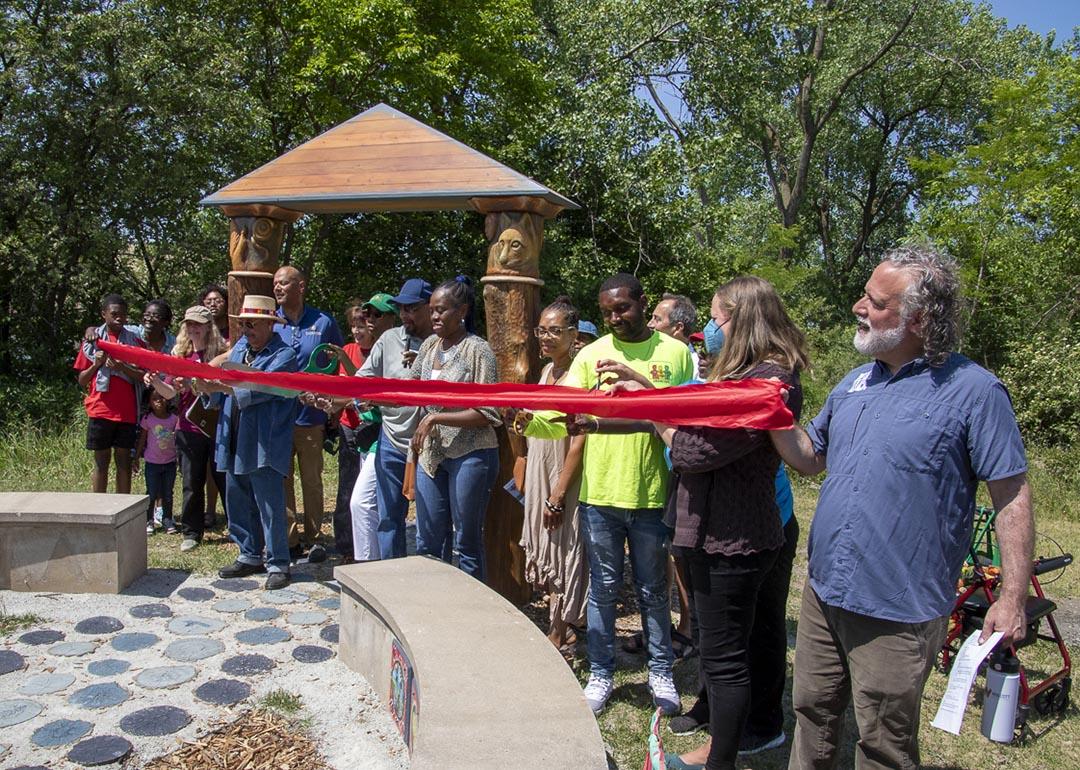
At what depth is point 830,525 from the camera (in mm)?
2592

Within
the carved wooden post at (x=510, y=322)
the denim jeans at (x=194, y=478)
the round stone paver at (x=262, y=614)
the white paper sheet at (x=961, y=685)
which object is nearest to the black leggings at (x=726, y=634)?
the white paper sheet at (x=961, y=685)

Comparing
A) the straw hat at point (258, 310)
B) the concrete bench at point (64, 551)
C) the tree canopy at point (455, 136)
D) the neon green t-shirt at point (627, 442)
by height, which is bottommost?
the concrete bench at point (64, 551)

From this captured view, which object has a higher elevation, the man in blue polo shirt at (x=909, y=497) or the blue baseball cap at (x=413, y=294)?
the blue baseball cap at (x=413, y=294)

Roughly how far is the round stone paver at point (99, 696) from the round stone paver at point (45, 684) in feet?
0.37

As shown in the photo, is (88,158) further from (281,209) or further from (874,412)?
(874,412)

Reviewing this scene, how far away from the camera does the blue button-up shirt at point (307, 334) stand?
550 centimetres

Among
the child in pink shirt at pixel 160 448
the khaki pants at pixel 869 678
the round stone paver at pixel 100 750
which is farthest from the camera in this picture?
the child in pink shirt at pixel 160 448

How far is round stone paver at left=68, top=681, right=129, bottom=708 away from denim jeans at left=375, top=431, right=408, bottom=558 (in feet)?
5.18

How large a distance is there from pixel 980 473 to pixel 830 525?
0.46 metres

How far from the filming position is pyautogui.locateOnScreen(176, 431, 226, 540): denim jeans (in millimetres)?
6176

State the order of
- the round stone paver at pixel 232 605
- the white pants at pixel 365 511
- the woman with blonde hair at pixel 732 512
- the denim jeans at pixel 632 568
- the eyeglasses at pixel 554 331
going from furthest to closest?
1. the white pants at pixel 365 511
2. the round stone paver at pixel 232 605
3. the eyeglasses at pixel 554 331
4. the denim jeans at pixel 632 568
5. the woman with blonde hair at pixel 732 512

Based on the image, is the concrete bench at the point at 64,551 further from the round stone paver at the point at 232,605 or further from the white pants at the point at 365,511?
the white pants at the point at 365,511

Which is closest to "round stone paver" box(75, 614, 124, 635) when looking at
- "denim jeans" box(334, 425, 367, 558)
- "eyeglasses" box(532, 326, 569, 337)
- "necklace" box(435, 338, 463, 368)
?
"denim jeans" box(334, 425, 367, 558)

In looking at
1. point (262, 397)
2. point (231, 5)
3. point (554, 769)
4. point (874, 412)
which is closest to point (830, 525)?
point (874, 412)
